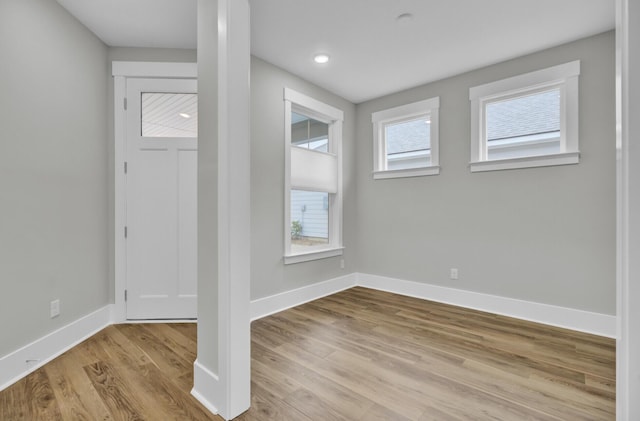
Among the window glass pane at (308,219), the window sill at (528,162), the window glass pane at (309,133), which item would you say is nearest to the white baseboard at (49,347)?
the window glass pane at (308,219)

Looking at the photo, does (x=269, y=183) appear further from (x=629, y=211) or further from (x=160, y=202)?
(x=629, y=211)

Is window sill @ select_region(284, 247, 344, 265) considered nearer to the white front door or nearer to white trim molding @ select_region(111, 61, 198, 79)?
the white front door

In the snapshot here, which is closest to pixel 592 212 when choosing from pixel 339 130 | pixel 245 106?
pixel 339 130

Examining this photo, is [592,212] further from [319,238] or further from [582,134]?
[319,238]

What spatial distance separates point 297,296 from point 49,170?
2518mm

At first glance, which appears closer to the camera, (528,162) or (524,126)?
(528,162)

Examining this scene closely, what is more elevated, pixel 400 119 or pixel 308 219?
pixel 400 119

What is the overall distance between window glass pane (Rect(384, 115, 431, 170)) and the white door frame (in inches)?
99.9

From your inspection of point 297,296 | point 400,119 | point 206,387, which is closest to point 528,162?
point 400,119

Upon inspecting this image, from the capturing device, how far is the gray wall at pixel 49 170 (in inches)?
77.5

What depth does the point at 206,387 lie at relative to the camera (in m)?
1.70

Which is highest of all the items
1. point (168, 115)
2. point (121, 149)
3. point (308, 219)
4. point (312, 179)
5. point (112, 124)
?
point (168, 115)

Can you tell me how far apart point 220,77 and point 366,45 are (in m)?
1.80

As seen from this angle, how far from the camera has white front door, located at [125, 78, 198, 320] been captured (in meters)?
2.89
